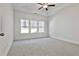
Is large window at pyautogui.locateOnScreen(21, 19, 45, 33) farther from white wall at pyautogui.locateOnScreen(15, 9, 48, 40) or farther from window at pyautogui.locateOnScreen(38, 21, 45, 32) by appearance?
white wall at pyautogui.locateOnScreen(15, 9, 48, 40)

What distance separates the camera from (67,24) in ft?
17.1

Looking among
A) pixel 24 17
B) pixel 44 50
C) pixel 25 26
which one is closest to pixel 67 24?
pixel 44 50

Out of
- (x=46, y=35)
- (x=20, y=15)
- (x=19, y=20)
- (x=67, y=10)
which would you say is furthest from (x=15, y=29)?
(x=67, y=10)

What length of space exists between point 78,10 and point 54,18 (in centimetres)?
254

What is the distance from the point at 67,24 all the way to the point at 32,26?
2.80m

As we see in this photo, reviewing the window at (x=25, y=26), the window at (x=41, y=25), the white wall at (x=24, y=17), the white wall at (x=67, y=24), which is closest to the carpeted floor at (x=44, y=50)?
the white wall at (x=67, y=24)

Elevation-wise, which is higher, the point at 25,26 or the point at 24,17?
the point at 24,17

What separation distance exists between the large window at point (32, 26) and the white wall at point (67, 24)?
120 cm

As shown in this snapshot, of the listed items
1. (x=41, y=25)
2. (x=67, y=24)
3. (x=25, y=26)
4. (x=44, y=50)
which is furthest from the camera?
(x=41, y=25)

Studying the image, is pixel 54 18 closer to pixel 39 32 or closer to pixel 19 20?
pixel 39 32

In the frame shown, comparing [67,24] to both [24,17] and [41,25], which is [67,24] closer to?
[41,25]

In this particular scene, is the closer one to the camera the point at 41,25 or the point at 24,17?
the point at 24,17

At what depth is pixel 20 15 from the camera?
5941 mm

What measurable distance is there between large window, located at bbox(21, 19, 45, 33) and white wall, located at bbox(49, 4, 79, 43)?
120 centimetres
